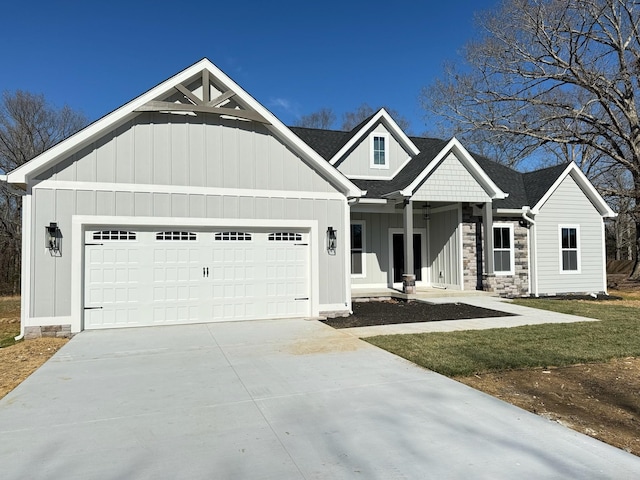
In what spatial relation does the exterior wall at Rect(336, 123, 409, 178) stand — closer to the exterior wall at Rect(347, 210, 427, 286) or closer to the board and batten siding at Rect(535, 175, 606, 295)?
the exterior wall at Rect(347, 210, 427, 286)

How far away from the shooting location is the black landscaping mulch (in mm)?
10539

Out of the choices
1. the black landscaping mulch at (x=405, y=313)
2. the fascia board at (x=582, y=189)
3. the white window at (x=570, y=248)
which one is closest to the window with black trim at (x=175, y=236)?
the black landscaping mulch at (x=405, y=313)

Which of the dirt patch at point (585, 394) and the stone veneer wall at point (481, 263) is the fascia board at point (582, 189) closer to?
the stone veneer wall at point (481, 263)

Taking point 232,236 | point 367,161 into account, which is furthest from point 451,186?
point 232,236

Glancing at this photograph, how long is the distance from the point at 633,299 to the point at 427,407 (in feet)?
50.3

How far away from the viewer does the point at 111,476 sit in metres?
3.36

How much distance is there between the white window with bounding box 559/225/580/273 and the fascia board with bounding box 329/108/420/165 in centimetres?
634

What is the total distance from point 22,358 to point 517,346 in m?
8.22

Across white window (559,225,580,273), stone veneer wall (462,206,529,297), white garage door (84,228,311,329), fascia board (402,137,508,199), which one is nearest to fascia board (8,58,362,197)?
white garage door (84,228,311,329)

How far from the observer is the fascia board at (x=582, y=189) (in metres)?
16.3

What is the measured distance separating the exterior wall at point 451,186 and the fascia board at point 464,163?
16 centimetres

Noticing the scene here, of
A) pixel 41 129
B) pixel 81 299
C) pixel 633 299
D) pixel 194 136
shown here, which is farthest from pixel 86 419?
pixel 41 129

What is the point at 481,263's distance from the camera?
51.9 ft

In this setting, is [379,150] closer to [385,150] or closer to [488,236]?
[385,150]
